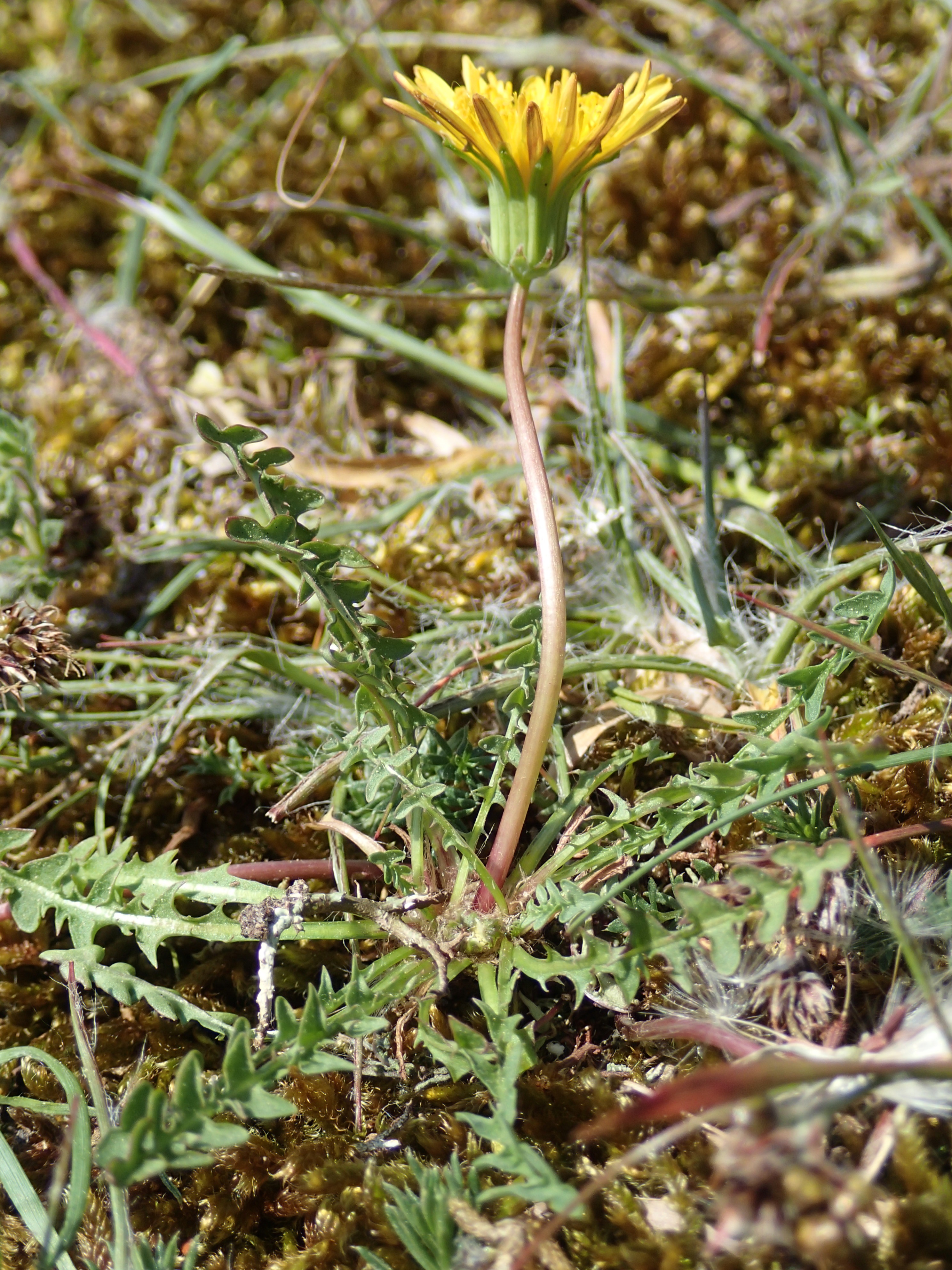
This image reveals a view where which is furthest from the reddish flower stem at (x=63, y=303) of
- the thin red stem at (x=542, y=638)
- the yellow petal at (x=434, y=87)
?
the thin red stem at (x=542, y=638)

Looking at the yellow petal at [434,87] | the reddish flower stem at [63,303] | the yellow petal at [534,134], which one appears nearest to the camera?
the yellow petal at [534,134]

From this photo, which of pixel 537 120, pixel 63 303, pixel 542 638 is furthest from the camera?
pixel 63 303

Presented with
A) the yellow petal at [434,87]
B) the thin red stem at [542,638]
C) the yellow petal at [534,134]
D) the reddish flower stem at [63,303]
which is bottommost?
the thin red stem at [542,638]

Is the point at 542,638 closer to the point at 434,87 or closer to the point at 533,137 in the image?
the point at 533,137

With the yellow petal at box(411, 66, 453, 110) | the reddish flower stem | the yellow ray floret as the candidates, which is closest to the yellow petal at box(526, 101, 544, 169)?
the yellow ray floret

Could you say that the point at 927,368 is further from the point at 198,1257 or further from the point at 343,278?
the point at 198,1257

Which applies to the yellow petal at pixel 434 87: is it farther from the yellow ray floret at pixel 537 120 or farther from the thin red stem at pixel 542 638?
the thin red stem at pixel 542 638

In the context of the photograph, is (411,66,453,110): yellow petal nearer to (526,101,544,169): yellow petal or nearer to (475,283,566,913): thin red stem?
(526,101,544,169): yellow petal

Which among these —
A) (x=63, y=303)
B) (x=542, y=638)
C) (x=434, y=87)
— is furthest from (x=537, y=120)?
(x=63, y=303)
